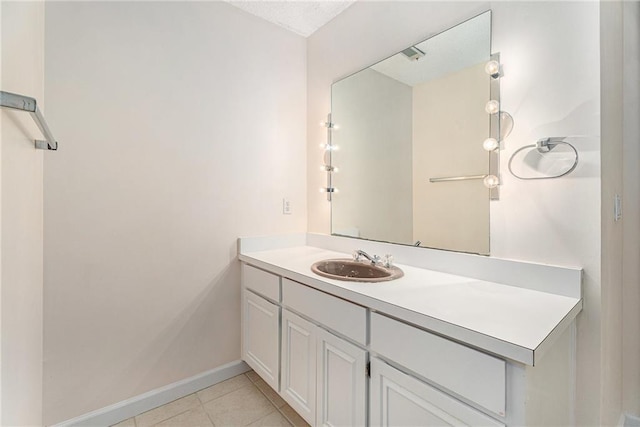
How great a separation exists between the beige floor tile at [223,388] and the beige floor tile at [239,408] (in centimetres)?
4

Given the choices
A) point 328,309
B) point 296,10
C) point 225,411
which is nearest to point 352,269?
point 328,309

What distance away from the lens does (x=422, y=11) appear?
160 cm

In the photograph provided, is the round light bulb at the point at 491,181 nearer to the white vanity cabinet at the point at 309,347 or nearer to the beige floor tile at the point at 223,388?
the white vanity cabinet at the point at 309,347

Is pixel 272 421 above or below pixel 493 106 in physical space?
below

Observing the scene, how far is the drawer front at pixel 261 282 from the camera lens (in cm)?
167

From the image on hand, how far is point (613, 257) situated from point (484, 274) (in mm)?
474

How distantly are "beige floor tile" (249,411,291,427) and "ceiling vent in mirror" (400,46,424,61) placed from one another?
6.94 ft

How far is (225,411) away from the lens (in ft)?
5.48

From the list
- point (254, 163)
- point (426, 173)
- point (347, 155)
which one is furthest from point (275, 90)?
point (426, 173)

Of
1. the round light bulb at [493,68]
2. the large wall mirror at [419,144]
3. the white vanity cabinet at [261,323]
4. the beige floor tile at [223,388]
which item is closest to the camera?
the round light bulb at [493,68]

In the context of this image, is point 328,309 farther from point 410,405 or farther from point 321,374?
point 410,405

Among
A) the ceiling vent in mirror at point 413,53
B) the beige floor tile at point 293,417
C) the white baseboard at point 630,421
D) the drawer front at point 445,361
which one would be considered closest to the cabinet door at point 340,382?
the drawer front at point 445,361

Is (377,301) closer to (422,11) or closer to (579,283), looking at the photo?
(579,283)

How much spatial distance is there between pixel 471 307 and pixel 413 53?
1.37m
